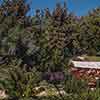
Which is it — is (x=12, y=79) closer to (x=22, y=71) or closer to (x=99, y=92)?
(x=22, y=71)

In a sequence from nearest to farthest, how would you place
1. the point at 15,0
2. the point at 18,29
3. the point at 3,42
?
the point at 3,42, the point at 18,29, the point at 15,0

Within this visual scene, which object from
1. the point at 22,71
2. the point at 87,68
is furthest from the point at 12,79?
the point at 87,68

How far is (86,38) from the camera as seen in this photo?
3020 centimetres

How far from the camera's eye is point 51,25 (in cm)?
2503

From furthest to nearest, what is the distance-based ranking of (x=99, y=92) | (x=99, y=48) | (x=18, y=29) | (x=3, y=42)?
1. (x=99, y=48)
2. (x=99, y=92)
3. (x=18, y=29)
4. (x=3, y=42)

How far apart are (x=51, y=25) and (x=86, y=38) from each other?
6.24m

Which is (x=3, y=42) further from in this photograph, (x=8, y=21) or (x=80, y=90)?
(x=80, y=90)

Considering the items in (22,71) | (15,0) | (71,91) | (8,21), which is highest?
(15,0)

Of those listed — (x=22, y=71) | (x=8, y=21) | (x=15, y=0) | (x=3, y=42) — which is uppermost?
(x=15, y=0)

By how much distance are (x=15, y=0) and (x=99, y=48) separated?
13668mm

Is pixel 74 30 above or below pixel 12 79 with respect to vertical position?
above

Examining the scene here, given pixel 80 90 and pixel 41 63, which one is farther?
pixel 41 63

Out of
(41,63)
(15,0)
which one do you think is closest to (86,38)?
(15,0)

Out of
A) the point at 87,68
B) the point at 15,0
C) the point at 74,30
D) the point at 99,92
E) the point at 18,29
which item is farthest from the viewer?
the point at 74,30
